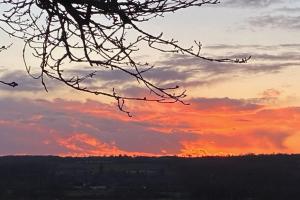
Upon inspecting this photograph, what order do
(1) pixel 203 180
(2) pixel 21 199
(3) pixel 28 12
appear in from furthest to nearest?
(1) pixel 203 180 → (2) pixel 21 199 → (3) pixel 28 12

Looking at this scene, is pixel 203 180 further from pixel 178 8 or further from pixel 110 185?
pixel 178 8

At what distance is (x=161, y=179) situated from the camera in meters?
69.5

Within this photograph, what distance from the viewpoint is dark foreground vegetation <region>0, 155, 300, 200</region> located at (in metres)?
58.8

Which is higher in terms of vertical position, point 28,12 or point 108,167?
point 108,167

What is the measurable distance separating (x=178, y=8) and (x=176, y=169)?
2658 inches

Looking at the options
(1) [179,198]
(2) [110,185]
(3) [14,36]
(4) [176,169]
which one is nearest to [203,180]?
(1) [179,198]

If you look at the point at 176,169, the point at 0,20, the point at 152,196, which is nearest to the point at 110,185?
the point at 176,169

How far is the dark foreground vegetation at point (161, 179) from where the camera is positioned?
58.8 m

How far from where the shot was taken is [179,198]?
58500 millimetres

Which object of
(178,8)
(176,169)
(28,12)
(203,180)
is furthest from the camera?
(176,169)

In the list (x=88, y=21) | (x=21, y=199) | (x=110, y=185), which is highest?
(x=110, y=185)

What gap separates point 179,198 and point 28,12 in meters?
55.0

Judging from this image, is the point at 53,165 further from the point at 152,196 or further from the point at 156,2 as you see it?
the point at 156,2

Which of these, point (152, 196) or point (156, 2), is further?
point (152, 196)
